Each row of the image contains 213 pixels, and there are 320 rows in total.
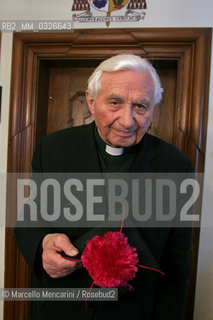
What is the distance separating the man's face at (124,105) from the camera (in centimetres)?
73

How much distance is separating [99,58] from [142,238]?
1.05 metres

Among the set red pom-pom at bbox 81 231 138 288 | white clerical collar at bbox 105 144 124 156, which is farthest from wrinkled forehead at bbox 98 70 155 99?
red pom-pom at bbox 81 231 138 288

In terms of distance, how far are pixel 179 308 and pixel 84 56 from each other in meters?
1.33

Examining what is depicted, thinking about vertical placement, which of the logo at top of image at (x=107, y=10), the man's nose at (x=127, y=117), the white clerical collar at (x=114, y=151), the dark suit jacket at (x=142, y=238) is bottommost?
the dark suit jacket at (x=142, y=238)

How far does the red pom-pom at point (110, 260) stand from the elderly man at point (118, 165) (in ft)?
0.29

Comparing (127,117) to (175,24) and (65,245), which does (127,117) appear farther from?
(175,24)

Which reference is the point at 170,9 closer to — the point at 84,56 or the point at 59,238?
the point at 84,56

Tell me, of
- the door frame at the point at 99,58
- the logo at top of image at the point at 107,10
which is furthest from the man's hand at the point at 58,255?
the logo at top of image at the point at 107,10

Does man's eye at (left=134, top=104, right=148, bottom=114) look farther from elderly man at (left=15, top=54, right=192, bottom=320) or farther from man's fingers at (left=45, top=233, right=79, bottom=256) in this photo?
man's fingers at (left=45, top=233, right=79, bottom=256)

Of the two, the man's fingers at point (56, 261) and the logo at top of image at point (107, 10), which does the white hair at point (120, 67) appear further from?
the logo at top of image at point (107, 10)

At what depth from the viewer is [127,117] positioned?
74cm

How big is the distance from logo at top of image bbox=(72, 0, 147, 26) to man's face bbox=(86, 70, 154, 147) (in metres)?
0.83

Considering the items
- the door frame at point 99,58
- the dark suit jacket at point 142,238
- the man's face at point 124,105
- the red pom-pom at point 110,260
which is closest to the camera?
the red pom-pom at point 110,260

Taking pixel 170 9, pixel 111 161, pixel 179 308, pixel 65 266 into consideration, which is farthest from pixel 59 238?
pixel 170 9
